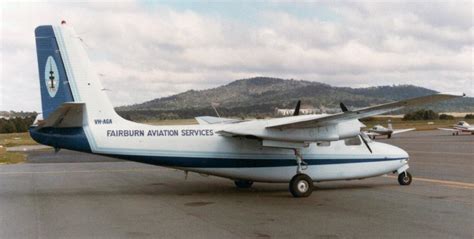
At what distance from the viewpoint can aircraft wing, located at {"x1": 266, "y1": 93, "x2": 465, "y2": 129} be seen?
40.4 feet

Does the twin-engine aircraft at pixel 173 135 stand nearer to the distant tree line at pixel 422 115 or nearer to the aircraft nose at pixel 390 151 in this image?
the aircraft nose at pixel 390 151

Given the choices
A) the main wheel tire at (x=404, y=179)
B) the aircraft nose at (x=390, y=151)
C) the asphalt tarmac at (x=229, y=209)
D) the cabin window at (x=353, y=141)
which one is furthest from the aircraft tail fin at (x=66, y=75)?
the main wheel tire at (x=404, y=179)

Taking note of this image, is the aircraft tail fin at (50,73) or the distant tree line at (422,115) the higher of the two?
the aircraft tail fin at (50,73)

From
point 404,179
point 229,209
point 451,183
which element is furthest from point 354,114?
point 451,183

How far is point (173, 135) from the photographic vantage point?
14836 mm

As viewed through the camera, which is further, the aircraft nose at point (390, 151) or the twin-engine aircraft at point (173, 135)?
the aircraft nose at point (390, 151)

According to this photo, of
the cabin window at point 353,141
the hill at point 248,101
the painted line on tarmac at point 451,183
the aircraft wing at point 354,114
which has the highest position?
the hill at point 248,101

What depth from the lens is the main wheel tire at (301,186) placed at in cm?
1439

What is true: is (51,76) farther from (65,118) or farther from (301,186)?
(301,186)

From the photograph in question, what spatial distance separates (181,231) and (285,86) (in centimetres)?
3890

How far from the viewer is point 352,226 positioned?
9.90 m

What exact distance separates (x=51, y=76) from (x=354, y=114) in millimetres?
8490

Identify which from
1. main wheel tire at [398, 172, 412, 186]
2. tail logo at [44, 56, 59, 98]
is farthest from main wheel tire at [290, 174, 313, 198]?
tail logo at [44, 56, 59, 98]

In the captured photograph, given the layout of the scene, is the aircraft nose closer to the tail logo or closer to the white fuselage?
the white fuselage
